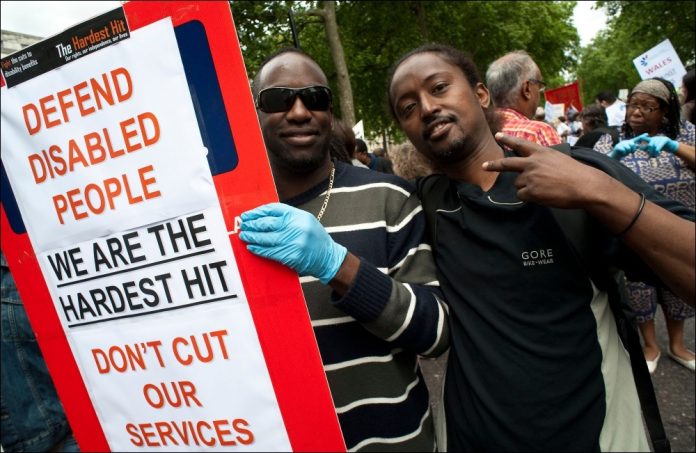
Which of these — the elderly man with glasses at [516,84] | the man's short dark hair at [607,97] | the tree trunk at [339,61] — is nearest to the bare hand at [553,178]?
the elderly man with glasses at [516,84]

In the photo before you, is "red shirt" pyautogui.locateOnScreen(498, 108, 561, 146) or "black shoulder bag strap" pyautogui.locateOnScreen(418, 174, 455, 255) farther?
"red shirt" pyautogui.locateOnScreen(498, 108, 561, 146)

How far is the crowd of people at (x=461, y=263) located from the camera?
108cm

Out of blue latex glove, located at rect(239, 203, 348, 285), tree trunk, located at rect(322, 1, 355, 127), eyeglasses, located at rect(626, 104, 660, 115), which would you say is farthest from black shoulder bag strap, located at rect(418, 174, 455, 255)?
tree trunk, located at rect(322, 1, 355, 127)

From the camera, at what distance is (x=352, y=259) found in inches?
46.1

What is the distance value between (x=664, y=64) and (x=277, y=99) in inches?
228

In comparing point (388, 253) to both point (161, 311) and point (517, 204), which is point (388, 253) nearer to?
point (517, 204)

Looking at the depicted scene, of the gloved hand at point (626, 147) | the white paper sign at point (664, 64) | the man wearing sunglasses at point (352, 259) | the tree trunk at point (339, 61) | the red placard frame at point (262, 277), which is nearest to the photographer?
the red placard frame at point (262, 277)

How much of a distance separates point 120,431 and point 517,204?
4.41 feet

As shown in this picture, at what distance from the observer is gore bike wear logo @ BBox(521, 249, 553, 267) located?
4.03 ft

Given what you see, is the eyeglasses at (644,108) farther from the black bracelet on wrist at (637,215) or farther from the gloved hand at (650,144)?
the black bracelet on wrist at (637,215)

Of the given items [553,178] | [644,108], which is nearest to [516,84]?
[644,108]

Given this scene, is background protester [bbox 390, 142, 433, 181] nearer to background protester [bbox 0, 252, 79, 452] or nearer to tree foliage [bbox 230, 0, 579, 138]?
background protester [bbox 0, 252, 79, 452]

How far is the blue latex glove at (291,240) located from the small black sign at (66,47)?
56cm

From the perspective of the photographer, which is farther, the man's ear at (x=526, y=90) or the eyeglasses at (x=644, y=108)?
the eyeglasses at (x=644, y=108)
